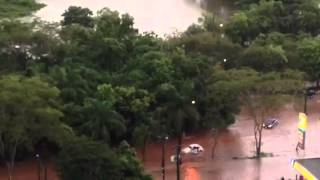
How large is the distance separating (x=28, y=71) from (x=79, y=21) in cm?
976

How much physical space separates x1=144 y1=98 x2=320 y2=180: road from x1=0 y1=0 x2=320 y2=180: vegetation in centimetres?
65

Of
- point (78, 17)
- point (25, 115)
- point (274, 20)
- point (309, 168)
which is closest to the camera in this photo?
point (309, 168)

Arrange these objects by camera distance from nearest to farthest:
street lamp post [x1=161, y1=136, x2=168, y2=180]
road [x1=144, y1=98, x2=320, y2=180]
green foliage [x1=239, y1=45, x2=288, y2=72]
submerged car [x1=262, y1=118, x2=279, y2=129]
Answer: street lamp post [x1=161, y1=136, x2=168, y2=180] → road [x1=144, y1=98, x2=320, y2=180] → submerged car [x1=262, y1=118, x2=279, y2=129] → green foliage [x1=239, y1=45, x2=288, y2=72]

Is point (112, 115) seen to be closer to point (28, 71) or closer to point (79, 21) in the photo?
point (28, 71)

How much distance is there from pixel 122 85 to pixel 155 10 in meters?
26.3

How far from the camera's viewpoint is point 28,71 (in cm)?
3503

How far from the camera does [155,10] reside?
5944 centimetres

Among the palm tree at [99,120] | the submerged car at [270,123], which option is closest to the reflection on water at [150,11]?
the submerged car at [270,123]

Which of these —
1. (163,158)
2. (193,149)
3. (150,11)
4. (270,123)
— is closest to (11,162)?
(163,158)

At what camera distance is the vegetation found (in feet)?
93.5

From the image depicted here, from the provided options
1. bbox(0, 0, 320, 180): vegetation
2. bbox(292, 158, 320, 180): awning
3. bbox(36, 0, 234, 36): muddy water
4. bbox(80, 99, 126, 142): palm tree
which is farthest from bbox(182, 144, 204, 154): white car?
bbox(36, 0, 234, 36): muddy water

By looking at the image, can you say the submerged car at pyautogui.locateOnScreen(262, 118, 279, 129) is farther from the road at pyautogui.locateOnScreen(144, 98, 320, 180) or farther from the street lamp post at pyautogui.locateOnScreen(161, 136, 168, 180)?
the street lamp post at pyautogui.locateOnScreen(161, 136, 168, 180)

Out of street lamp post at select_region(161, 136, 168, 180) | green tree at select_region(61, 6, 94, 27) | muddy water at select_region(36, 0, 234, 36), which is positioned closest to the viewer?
street lamp post at select_region(161, 136, 168, 180)

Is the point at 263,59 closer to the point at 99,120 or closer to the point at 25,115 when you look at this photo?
the point at 99,120
